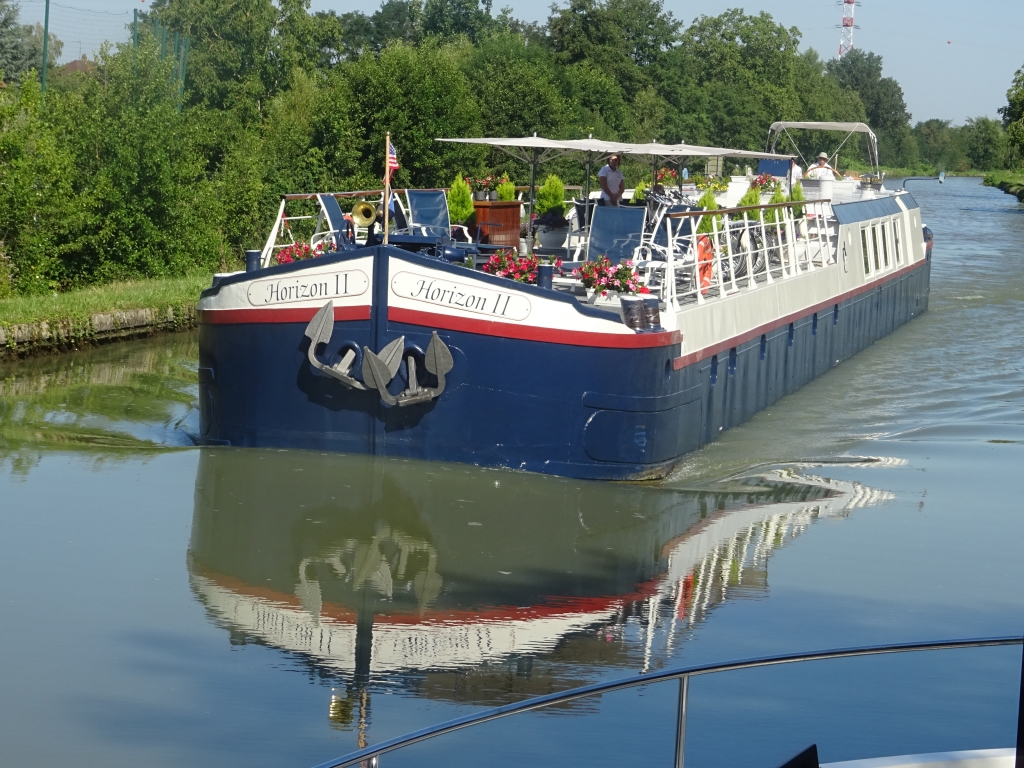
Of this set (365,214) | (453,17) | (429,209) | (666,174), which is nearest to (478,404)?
(365,214)

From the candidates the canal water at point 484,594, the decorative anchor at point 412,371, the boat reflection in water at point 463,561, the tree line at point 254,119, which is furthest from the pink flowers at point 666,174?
the tree line at point 254,119

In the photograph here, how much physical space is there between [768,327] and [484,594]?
7.52 metres

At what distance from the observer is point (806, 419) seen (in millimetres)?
16547

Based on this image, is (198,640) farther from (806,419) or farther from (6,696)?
(806,419)

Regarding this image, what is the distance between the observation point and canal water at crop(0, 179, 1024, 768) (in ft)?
22.4

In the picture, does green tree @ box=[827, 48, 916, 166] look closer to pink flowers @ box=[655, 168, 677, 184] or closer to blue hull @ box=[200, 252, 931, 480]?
pink flowers @ box=[655, 168, 677, 184]

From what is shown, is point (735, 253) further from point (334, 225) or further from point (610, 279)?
point (334, 225)

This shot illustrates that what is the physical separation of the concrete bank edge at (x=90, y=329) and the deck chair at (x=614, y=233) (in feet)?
31.3

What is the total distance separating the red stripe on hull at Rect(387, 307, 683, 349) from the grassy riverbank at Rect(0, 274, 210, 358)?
32.4 feet

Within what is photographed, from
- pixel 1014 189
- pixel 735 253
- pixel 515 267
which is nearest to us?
pixel 515 267

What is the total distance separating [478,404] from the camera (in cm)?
1184

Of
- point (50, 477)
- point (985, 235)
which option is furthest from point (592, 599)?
point (985, 235)

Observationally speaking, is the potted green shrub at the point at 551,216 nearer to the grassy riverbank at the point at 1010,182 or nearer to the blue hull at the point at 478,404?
the blue hull at the point at 478,404

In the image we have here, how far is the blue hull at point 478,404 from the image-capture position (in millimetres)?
11695
